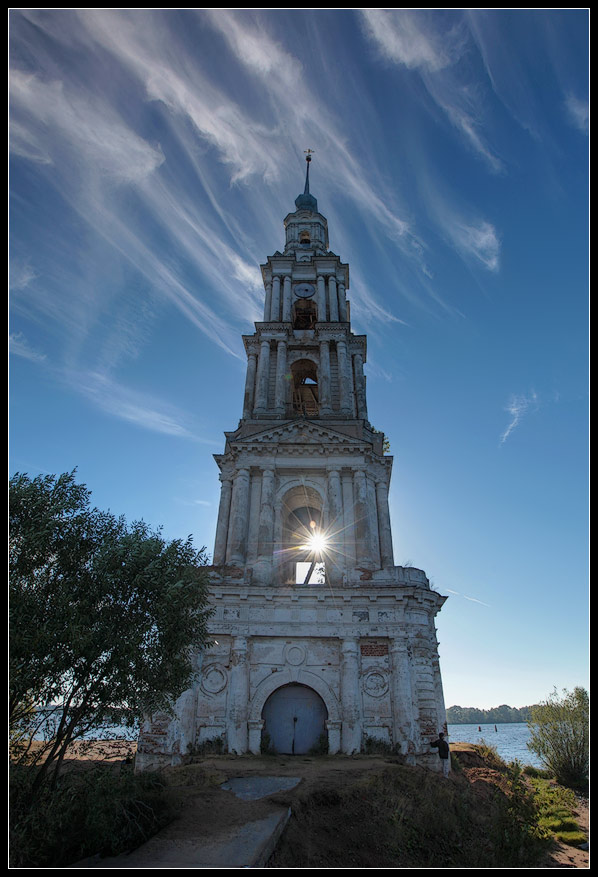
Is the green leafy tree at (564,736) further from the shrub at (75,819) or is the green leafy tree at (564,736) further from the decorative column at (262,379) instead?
the shrub at (75,819)

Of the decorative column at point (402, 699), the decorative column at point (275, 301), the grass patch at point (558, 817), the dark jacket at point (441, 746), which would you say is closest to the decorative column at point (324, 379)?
the decorative column at point (275, 301)

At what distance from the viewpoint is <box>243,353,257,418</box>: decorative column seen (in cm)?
3170

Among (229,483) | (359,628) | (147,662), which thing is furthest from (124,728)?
(229,483)

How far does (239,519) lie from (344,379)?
36.9 feet

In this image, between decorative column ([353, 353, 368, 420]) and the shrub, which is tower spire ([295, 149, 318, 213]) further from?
the shrub

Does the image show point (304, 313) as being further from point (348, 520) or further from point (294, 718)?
point (294, 718)

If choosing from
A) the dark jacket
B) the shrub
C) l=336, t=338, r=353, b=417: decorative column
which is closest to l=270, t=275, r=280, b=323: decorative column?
l=336, t=338, r=353, b=417: decorative column

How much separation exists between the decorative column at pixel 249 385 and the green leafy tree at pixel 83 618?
729 inches

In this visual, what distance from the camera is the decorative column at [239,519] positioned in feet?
84.8

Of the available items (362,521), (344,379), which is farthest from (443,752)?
(344,379)

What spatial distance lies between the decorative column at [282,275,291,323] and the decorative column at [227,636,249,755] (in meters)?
20.9

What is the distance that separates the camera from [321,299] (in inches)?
1399

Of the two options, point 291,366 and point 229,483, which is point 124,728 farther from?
point 291,366

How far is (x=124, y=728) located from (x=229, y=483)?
1721cm
